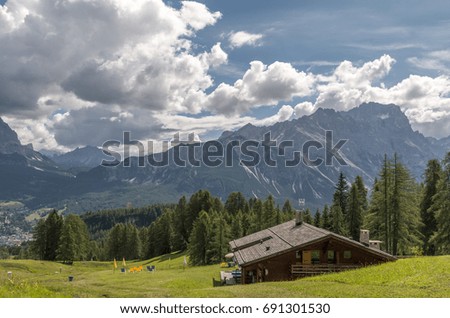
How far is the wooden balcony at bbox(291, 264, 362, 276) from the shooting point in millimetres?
42938

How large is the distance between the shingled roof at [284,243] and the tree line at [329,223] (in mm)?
14928

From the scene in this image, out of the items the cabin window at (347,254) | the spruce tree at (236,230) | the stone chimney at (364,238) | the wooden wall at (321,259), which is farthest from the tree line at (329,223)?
the cabin window at (347,254)

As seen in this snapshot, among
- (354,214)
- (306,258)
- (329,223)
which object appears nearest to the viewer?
(306,258)

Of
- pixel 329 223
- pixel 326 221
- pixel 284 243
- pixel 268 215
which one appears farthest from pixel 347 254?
pixel 268 215

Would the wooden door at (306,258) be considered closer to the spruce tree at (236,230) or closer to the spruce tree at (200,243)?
the spruce tree at (200,243)

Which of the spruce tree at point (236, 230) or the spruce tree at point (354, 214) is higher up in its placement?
the spruce tree at point (354, 214)

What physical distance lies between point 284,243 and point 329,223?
3821 centimetres

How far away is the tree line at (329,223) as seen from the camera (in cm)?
5841

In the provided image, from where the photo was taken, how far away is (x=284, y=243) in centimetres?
4659

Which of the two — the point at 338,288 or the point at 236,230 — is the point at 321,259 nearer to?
the point at 338,288

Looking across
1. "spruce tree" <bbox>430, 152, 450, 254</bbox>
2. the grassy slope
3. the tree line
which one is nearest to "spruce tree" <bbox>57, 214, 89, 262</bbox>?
the tree line
